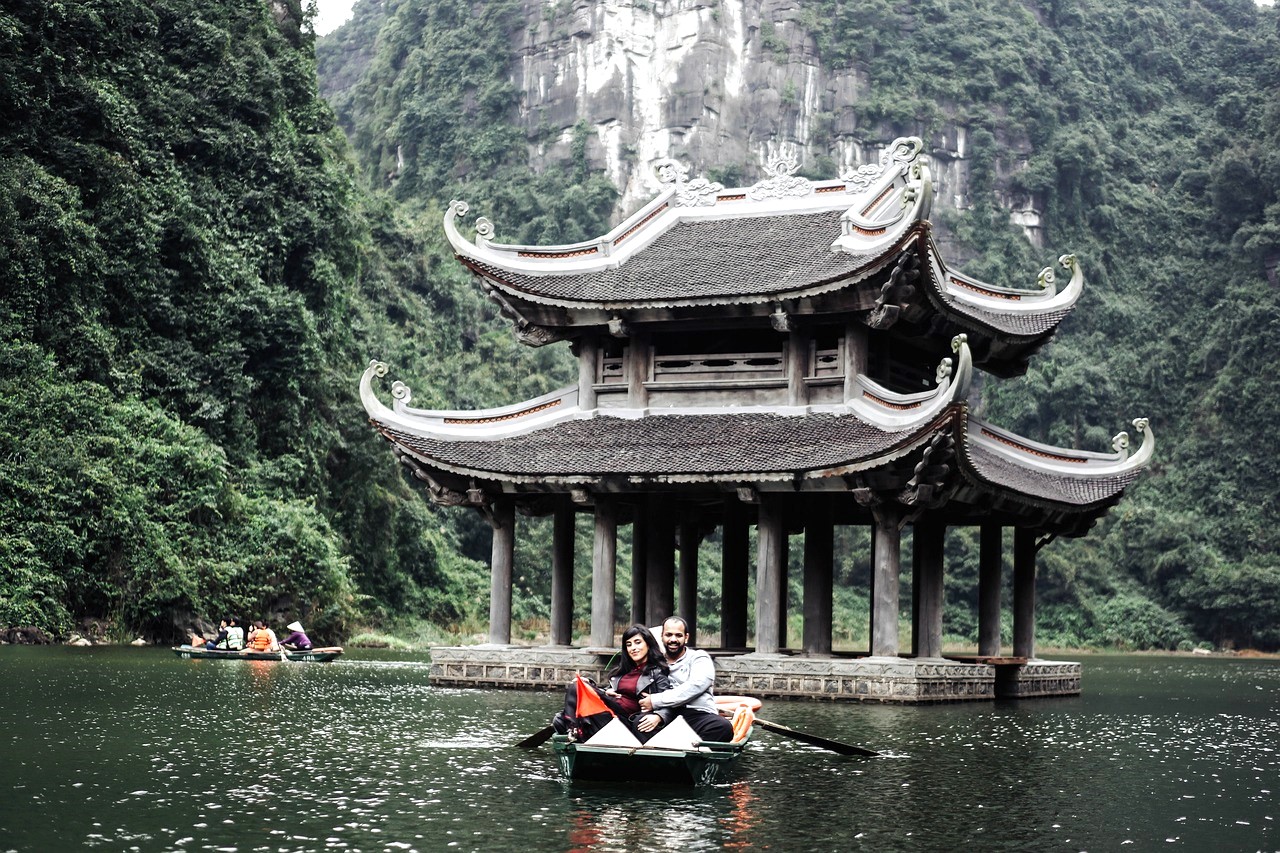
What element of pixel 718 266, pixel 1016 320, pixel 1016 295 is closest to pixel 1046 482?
pixel 1016 320

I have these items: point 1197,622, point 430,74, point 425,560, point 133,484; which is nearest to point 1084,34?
point 430,74

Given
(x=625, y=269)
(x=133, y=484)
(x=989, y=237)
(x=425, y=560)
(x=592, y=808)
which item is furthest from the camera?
(x=989, y=237)

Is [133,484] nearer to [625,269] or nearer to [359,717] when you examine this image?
[625,269]

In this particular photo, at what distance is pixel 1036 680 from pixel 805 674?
615cm

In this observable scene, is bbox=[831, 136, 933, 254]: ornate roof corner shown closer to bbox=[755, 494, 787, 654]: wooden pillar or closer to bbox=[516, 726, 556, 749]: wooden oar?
bbox=[755, 494, 787, 654]: wooden pillar

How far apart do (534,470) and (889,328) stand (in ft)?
20.2

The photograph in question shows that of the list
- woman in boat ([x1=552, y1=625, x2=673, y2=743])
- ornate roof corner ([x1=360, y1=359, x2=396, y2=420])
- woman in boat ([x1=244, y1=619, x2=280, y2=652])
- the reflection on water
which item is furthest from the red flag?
woman in boat ([x1=244, y1=619, x2=280, y2=652])

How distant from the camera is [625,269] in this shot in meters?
29.1

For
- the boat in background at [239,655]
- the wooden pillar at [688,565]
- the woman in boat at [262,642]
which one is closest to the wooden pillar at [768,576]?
the wooden pillar at [688,565]

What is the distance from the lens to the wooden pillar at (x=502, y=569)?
92.3ft

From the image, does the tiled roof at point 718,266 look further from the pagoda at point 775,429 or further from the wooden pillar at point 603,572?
the wooden pillar at point 603,572

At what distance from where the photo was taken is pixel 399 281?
74750 mm

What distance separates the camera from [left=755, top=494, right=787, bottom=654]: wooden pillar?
85.1 ft

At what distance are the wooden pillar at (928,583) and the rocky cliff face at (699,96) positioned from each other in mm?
80685
